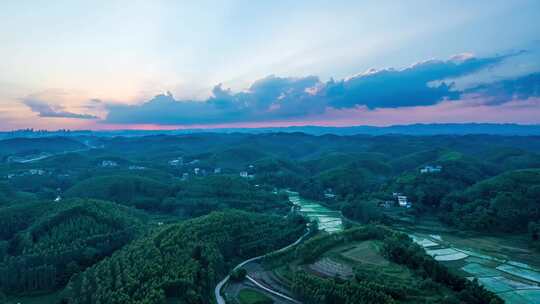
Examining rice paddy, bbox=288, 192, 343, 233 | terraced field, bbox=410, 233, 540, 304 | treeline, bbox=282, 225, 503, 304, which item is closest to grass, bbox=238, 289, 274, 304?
treeline, bbox=282, 225, 503, 304

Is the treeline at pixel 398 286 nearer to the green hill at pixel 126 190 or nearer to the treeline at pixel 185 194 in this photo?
the treeline at pixel 185 194

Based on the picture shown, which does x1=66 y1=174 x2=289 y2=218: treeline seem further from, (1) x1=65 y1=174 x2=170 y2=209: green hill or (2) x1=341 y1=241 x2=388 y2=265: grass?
(2) x1=341 y1=241 x2=388 y2=265: grass

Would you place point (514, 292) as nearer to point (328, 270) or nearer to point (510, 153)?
point (328, 270)

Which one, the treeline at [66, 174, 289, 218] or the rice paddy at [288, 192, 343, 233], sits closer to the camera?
the rice paddy at [288, 192, 343, 233]

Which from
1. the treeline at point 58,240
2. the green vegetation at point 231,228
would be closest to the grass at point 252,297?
the green vegetation at point 231,228

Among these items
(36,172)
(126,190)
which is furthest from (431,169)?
(36,172)

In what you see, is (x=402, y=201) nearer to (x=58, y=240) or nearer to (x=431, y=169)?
(x=431, y=169)
